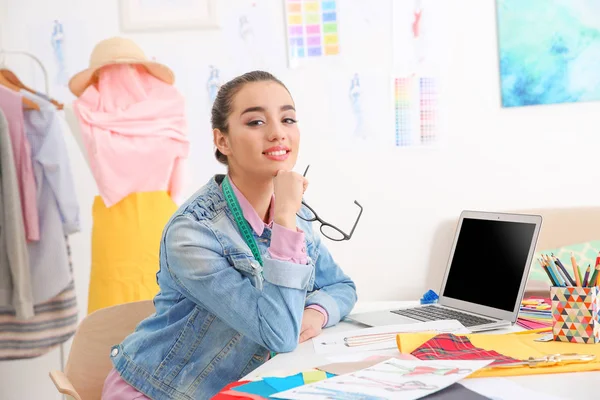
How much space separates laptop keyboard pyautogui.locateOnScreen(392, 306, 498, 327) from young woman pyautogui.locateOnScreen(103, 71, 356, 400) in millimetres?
141

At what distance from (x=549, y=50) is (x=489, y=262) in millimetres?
2189

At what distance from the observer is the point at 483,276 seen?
1609mm

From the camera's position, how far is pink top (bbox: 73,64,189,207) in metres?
2.78

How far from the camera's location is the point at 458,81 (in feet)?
11.6

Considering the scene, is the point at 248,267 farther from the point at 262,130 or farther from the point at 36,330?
the point at 36,330

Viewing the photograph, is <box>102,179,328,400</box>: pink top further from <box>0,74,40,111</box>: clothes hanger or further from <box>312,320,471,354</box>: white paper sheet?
<box>0,74,40,111</box>: clothes hanger

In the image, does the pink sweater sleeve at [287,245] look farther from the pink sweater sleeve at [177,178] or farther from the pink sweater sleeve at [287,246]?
the pink sweater sleeve at [177,178]

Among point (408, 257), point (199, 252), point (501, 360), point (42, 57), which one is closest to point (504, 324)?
point (501, 360)

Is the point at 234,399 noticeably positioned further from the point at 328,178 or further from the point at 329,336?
the point at 328,178

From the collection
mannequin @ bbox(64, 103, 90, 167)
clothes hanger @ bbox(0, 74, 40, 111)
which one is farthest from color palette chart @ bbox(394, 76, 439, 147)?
clothes hanger @ bbox(0, 74, 40, 111)

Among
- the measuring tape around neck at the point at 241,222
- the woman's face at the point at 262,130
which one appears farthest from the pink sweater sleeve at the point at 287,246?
the woman's face at the point at 262,130

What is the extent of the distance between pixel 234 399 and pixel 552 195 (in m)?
2.91

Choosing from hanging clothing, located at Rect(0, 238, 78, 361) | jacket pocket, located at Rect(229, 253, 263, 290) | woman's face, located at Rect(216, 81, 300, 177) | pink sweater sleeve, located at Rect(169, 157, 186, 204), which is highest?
woman's face, located at Rect(216, 81, 300, 177)

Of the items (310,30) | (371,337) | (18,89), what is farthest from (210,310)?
(310,30)
